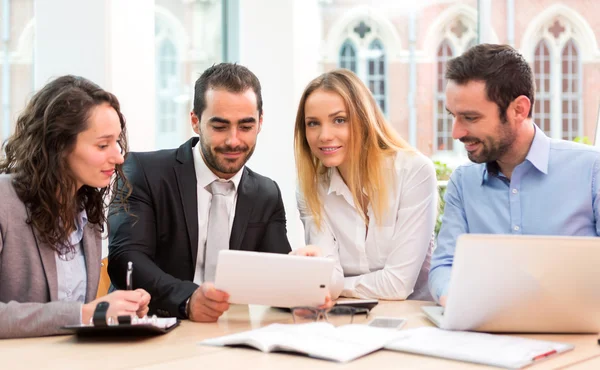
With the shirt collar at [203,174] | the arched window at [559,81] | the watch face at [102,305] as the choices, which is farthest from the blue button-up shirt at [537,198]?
the arched window at [559,81]

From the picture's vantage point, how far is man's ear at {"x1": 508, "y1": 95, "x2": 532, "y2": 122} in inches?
109

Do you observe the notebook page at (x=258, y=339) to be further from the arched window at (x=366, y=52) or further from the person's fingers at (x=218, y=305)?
the arched window at (x=366, y=52)

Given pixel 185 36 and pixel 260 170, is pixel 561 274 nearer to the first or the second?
pixel 260 170

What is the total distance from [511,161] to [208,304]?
4.32ft

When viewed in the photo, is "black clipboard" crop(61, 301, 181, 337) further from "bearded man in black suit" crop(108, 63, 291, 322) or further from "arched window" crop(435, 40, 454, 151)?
"arched window" crop(435, 40, 454, 151)

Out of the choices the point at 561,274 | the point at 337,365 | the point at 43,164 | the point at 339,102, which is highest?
the point at 339,102

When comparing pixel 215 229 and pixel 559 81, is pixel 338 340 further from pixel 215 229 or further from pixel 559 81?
pixel 559 81

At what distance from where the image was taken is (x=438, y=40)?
30.5 ft

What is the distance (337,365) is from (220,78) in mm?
1578

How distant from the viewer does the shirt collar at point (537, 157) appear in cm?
274

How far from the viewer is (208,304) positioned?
2221 mm

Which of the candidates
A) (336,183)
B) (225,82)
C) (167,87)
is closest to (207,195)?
(225,82)

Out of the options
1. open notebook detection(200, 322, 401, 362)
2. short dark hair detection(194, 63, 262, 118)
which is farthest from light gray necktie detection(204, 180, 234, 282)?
open notebook detection(200, 322, 401, 362)

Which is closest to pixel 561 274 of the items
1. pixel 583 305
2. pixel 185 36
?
pixel 583 305
